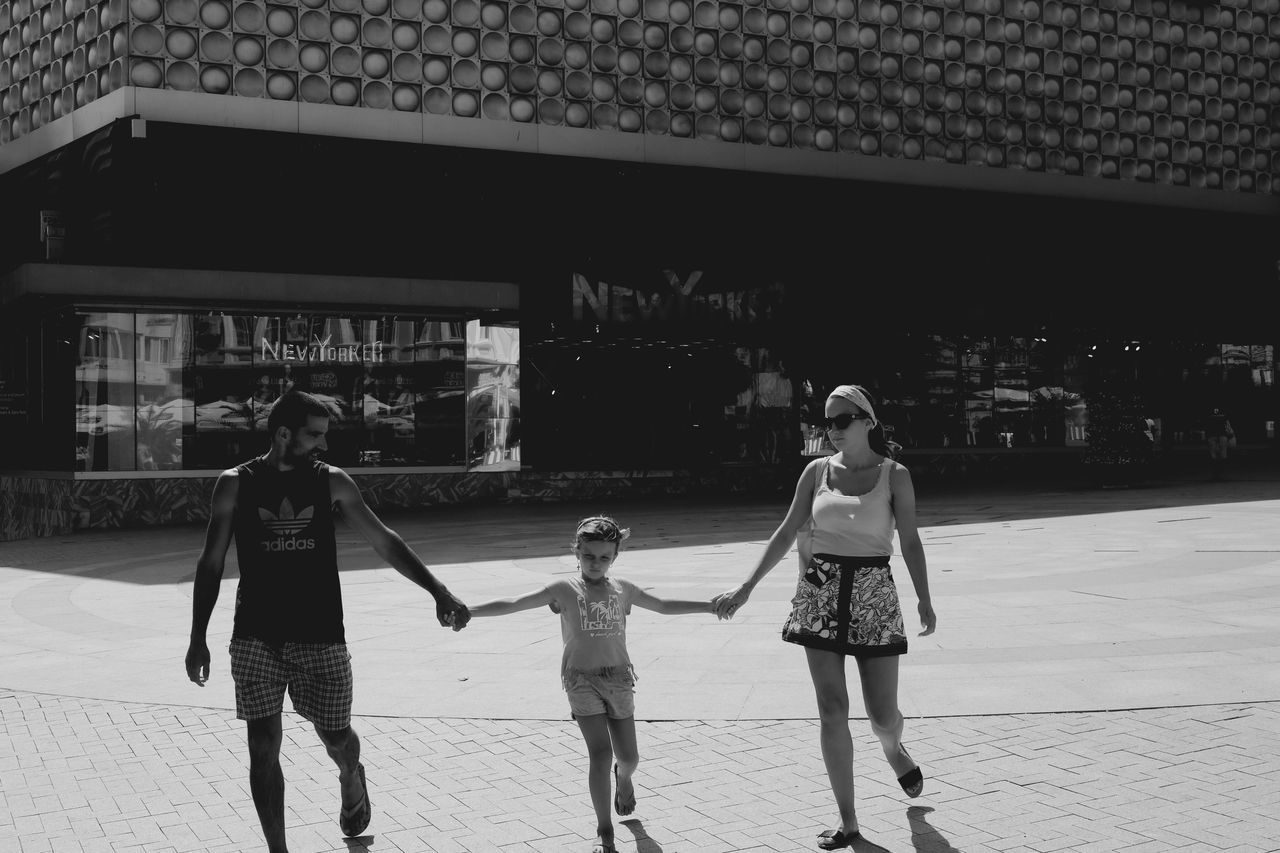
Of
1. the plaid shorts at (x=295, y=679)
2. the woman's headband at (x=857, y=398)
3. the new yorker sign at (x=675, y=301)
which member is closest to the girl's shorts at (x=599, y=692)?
the plaid shorts at (x=295, y=679)

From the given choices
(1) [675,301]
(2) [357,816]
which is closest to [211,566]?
(2) [357,816]

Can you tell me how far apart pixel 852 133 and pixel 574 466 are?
893 centimetres

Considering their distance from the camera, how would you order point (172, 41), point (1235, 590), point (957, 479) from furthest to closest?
point (957, 479), point (172, 41), point (1235, 590)

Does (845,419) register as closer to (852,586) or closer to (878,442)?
(878,442)

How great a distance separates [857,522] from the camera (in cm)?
523

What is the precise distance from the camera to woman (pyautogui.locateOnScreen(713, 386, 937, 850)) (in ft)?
16.8

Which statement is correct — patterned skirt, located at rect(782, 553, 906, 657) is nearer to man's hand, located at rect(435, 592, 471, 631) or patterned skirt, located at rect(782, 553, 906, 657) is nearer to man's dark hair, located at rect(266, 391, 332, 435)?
man's hand, located at rect(435, 592, 471, 631)

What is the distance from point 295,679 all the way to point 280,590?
38cm

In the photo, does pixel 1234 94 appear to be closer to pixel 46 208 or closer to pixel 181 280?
pixel 181 280

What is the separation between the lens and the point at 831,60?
2573cm

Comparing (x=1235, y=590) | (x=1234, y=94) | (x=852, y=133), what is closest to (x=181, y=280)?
(x=852, y=133)

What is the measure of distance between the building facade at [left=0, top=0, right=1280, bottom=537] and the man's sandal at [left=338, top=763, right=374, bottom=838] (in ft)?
55.3

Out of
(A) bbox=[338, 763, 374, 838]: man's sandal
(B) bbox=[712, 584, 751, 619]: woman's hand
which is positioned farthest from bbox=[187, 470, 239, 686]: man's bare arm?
(B) bbox=[712, 584, 751, 619]: woman's hand

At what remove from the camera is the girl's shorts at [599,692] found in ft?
16.2
